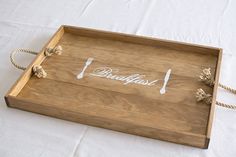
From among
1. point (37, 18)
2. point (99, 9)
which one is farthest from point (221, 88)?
point (37, 18)

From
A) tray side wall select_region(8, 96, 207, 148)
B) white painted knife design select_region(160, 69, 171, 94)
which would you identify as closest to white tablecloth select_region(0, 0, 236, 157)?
tray side wall select_region(8, 96, 207, 148)

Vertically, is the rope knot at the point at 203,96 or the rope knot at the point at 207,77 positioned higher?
the rope knot at the point at 207,77

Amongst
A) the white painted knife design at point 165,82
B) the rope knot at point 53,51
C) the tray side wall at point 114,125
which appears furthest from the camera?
the rope knot at point 53,51

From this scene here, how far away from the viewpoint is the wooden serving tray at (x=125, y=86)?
695 millimetres

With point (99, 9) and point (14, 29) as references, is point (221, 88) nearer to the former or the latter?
point (99, 9)

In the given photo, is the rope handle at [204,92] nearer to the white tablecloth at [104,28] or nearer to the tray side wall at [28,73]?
the white tablecloth at [104,28]

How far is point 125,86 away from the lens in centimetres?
79

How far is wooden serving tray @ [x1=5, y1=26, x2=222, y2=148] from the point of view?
2.28 ft

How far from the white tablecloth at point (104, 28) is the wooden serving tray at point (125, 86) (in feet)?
0.09

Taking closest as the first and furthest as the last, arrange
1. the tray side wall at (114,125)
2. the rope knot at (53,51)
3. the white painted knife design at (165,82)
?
the tray side wall at (114,125)
the white painted knife design at (165,82)
the rope knot at (53,51)

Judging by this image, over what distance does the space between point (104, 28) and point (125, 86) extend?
1.03 feet

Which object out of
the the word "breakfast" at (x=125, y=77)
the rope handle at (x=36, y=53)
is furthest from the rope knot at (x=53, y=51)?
the the word "breakfast" at (x=125, y=77)

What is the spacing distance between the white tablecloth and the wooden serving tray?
27mm

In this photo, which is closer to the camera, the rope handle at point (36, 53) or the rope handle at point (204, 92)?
the rope handle at point (204, 92)
